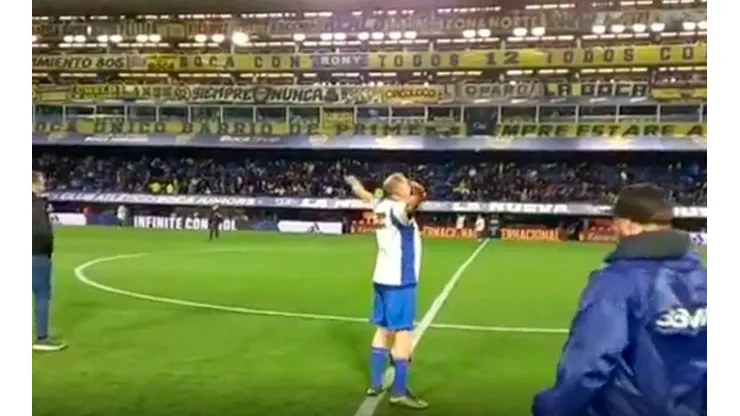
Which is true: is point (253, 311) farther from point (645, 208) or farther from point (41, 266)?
point (645, 208)

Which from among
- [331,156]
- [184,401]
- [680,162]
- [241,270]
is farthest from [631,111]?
[241,270]

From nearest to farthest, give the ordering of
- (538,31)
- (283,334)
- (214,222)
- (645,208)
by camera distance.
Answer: (645,208), (538,31), (214,222), (283,334)

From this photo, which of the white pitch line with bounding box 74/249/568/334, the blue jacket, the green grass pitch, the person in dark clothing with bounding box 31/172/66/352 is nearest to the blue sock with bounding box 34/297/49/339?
the person in dark clothing with bounding box 31/172/66/352

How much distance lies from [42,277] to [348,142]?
1696 millimetres

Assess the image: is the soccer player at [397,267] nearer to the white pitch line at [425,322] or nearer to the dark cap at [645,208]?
the white pitch line at [425,322]

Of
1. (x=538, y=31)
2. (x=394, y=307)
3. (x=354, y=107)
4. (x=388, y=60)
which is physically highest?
(x=538, y=31)

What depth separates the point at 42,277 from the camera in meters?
4.54

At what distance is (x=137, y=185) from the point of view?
4.80 metres

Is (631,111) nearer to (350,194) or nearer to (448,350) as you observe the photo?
(350,194)

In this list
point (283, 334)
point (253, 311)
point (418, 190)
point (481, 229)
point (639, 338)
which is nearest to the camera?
point (639, 338)

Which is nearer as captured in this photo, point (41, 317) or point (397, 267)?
point (397, 267)

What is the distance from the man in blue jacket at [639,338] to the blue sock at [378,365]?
1.79m

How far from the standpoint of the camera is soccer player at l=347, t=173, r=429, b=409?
3812 mm

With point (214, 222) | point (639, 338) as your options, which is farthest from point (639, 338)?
point (214, 222)
